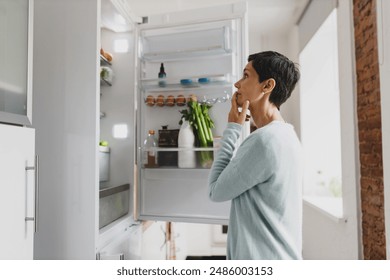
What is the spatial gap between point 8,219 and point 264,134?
0.61 metres

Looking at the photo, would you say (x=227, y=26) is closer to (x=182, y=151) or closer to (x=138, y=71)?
(x=138, y=71)

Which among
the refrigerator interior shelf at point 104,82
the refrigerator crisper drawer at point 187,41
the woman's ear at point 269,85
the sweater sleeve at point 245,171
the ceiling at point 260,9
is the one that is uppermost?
the ceiling at point 260,9

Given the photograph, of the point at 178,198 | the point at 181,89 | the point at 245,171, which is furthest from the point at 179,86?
the point at 245,171

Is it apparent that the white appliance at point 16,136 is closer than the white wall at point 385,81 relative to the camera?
Yes

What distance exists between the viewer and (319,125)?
97.7 inches

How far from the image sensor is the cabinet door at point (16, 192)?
2.19 ft

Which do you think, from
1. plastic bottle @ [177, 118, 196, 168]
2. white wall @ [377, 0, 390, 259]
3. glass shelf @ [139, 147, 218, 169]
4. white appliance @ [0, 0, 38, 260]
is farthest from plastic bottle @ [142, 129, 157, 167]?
white wall @ [377, 0, 390, 259]

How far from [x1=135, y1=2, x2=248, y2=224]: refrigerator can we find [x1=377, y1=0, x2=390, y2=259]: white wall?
497 mm

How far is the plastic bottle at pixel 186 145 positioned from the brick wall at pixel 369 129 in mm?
756

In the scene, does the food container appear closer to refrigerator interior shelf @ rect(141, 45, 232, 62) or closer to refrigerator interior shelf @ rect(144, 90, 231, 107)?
refrigerator interior shelf @ rect(144, 90, 231, 107)

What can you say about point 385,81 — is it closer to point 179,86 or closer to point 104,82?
point 179,86

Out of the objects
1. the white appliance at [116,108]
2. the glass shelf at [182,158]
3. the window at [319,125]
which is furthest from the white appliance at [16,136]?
the window at [319,125]

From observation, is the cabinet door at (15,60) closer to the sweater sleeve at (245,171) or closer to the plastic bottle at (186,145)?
the sweater sleeve at (245,171)
